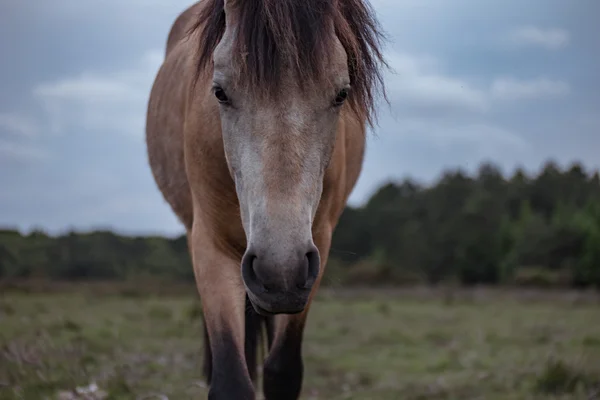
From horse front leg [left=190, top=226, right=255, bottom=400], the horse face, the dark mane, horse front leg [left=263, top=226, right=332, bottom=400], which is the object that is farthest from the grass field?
the dark mane

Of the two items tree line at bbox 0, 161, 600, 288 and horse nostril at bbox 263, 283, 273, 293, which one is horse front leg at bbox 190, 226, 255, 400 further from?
tree line at bbox 0, 161, 600, 288

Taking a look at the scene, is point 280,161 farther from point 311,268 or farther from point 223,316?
point 223,316

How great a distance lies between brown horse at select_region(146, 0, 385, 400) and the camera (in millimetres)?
2434

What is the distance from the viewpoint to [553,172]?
58.9m

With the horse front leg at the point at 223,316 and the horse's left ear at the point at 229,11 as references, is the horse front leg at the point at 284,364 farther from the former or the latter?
the horse's left ear at the point at 229,11

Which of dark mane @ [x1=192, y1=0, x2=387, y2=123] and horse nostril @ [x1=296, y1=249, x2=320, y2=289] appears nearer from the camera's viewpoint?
horse nostril @ [x1=296, y1=249, x2=320, y2=289]

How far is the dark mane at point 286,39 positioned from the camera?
265cm

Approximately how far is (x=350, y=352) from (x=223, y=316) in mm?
7477

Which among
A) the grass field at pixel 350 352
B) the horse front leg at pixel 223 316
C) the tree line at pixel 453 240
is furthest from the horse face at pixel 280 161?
the tree line at pixel 453 240

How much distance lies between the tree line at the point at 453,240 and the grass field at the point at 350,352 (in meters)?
1.91

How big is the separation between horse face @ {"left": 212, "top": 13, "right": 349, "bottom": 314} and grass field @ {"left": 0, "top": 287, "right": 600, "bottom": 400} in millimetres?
2193

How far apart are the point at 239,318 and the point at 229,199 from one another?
570 millimetres

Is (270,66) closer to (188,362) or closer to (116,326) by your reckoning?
(188,362)

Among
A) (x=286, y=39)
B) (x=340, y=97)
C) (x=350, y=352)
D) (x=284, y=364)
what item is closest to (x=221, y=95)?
(x=286, y=39)
